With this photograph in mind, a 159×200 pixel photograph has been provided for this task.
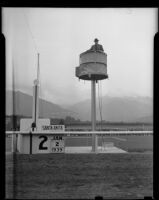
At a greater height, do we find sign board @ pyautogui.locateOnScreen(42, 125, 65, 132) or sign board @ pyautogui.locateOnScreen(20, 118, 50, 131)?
sign board @ pyautogui.locateOnScreen(20, 118, 50, 131)

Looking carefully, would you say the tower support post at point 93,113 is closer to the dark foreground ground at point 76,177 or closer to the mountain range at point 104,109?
the mountain range at point 104,109

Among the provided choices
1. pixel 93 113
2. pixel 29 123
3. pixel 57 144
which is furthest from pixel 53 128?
pixel 93 113

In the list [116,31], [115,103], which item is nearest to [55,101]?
[115,103]

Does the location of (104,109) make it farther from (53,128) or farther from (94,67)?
(94,67)

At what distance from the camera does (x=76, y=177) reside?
277 cm

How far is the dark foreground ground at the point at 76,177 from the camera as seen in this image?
6.75 feet

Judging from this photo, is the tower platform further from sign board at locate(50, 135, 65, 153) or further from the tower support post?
sign board at locate(50, 135, 65, 153)

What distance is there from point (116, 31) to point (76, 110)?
0.76m

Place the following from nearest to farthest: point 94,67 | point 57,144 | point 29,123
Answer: point 29,123 → point 57,144 → point 94,67

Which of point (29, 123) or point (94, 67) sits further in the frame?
point (94, 67)

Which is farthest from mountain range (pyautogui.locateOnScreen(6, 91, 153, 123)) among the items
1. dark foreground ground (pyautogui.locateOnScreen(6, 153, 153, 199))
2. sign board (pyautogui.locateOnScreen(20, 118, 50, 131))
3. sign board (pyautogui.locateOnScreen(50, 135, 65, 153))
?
dark foreground ground (pyautogui.locateOnScreen(6, 153, 153, 199))

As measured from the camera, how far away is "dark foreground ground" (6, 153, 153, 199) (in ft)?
6.75

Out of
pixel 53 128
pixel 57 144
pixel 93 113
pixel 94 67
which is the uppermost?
pixel 94 67

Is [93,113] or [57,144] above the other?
[93,113]
